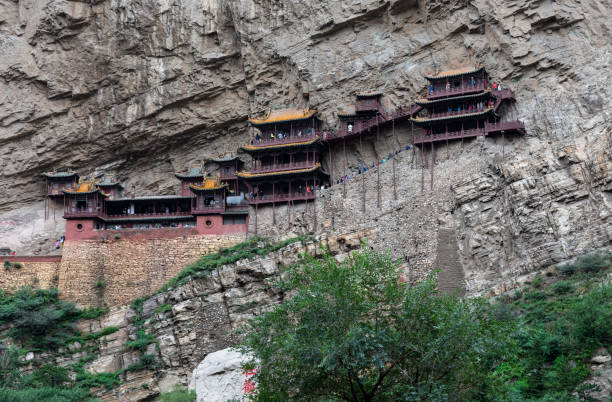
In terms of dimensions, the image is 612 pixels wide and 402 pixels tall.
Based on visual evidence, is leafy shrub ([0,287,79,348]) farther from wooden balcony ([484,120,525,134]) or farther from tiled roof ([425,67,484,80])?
wooden balcony ([484,120,525,134])

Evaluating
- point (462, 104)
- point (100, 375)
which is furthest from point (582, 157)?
point (100, 375)

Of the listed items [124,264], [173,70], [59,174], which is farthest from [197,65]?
[124,264]

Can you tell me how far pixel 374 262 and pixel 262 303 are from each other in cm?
1594

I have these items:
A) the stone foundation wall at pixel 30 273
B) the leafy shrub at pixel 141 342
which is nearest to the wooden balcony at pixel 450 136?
the leafy shrub at pixel 141 342

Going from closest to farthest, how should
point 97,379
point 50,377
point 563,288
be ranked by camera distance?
point 563,288 < point 50,377 < point 97,379

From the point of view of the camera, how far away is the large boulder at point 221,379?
24.5 metres

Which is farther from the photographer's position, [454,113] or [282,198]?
[282,198]

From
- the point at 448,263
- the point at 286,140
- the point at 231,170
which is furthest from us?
the point at 231,170

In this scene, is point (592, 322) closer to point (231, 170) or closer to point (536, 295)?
point (536, 295)

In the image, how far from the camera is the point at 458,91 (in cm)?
3803

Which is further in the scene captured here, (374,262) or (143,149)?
(143,149)

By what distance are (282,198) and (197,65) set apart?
11895 mm

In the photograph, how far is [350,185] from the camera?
38.0 meters

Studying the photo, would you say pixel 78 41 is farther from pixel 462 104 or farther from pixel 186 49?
pixel 462 104
